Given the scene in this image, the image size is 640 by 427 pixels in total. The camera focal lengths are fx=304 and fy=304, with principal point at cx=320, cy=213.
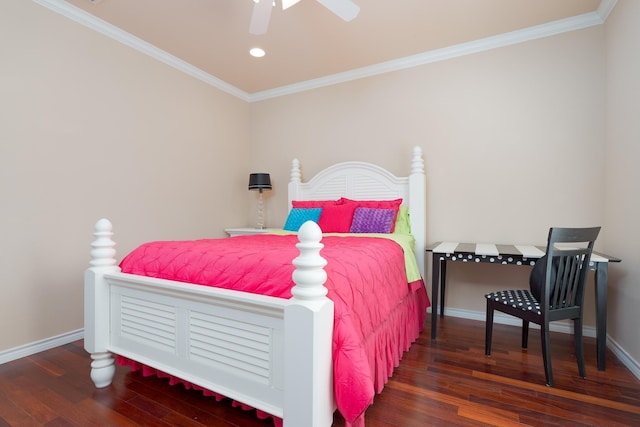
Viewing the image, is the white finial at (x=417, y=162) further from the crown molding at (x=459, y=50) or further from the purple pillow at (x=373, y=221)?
the crown molding at (x=459, y=50)

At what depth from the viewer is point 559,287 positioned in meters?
1.81

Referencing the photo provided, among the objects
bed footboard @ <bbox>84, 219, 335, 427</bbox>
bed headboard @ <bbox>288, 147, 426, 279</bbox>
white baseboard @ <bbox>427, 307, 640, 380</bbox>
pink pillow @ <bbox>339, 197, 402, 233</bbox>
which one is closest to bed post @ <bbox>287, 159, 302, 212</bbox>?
bed headboard @ <bbox>288, 147, 426, 279</bbox>

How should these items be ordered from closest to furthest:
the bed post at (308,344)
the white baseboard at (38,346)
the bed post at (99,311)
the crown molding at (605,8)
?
the bed post at (308,344) → the bed post at (99,311) → the white baseboard at (38,346) → the crown molding at (605,8)

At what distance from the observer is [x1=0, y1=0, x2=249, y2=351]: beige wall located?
215 cm

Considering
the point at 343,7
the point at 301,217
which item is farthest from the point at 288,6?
the point at 301,217

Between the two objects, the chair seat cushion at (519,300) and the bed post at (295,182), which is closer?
the chair seat cushion at (519,300)

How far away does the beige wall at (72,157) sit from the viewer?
84.5 inches

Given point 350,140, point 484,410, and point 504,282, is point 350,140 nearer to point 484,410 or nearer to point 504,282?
point 504,282

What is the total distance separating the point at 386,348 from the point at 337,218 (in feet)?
4.73

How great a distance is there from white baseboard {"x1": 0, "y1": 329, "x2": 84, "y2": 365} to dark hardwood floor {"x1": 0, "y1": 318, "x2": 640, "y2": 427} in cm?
6

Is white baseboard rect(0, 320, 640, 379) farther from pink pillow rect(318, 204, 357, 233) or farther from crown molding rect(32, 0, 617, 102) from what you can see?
crown molding rect(32, 0, 617, 102)

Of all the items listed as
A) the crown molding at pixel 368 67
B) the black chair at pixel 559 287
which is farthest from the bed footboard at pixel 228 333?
the crown molding at pixel 368 67

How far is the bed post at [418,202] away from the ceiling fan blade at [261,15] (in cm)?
174

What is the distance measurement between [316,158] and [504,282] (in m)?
2.40
